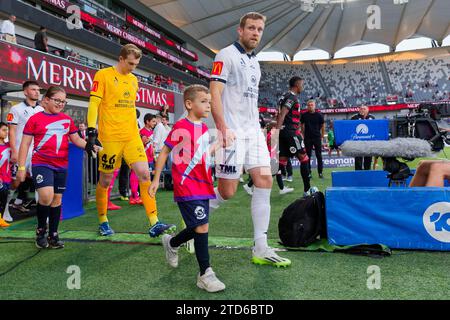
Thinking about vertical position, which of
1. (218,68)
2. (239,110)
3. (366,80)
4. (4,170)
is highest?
(366,80)

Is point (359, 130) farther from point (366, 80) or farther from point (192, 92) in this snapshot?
point (366, 80)

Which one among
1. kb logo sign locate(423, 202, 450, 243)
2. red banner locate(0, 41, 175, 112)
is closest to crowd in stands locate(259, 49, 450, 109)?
red banner locate(0, 41, 175, 112)

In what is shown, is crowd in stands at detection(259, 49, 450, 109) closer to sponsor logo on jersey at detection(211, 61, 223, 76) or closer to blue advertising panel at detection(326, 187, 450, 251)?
blue advertising panel at detection(326, 187, 450, 251)

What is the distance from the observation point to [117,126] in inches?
134

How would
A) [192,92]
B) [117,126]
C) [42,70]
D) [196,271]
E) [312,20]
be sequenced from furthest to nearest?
[312,20] → [42,70] → [117,126] → [196,271] → [192,92]

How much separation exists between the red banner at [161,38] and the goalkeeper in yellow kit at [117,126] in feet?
72.7

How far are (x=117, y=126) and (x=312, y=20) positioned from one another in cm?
3323

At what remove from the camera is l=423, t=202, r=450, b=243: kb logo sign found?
257cm

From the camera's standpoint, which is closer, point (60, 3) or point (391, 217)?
point (391, 217)

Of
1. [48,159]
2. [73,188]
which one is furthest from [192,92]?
[73,188]

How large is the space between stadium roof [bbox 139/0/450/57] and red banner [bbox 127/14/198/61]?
76.9 inches

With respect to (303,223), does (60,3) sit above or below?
above

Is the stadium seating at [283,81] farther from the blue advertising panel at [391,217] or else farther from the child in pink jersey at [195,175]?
the child in pink jersey at [195,175]

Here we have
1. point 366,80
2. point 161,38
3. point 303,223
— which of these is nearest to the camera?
point 303,223
